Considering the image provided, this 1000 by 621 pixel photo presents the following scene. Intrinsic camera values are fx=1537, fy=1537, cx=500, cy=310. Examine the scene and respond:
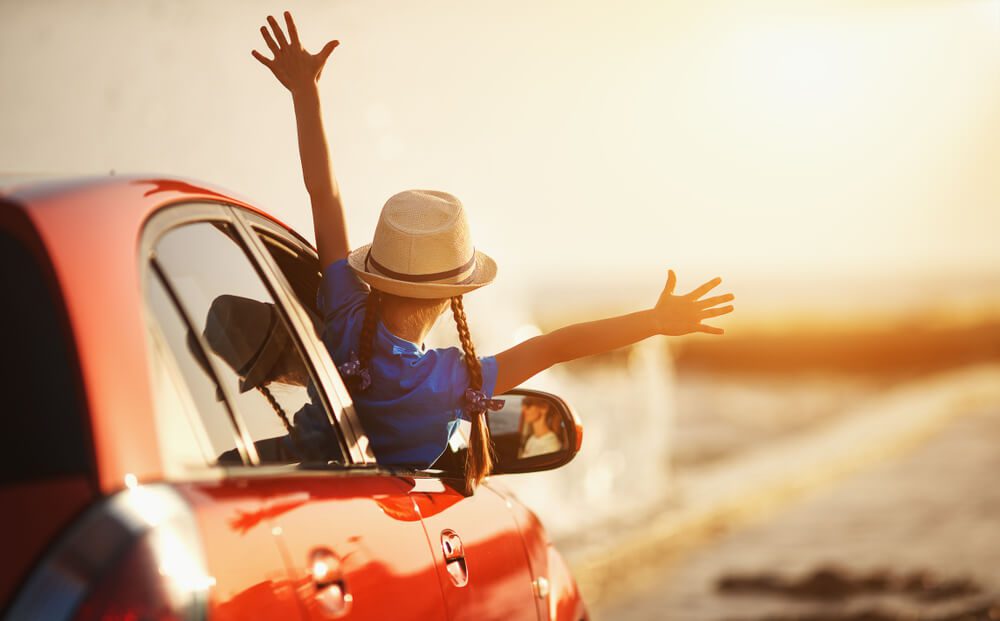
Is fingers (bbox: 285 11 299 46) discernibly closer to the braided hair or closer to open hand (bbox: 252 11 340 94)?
open hand (bbox: 252 11 340 94)

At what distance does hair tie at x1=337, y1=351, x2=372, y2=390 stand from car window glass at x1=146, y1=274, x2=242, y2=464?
77cm

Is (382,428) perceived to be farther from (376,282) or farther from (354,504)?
(354,504)

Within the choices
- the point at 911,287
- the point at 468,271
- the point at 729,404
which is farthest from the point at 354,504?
the point at 911,287

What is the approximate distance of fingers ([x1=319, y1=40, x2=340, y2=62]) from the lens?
165 inches

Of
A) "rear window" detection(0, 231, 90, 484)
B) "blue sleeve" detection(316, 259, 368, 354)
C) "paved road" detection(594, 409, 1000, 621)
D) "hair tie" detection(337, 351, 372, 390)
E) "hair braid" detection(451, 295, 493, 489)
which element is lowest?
"paved road" detection(594, 409, 1000, 621)

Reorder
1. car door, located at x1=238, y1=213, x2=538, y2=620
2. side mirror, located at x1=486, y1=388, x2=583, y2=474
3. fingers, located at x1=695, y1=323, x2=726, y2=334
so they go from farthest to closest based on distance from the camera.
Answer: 1. side mirror, located at x1=486, y1=388, x2=583, y2=474
2. fingers, located at x1=695, y1=323, x2=726, y2=334
3. car door, located at x1=238, y1=213, x2=538, y2=620

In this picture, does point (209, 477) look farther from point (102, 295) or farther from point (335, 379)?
point (335, 379)

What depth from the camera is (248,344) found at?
3.00 meters

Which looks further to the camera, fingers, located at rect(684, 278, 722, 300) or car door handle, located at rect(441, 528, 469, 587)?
fingers, located at rect(684, 278, 722, 300)

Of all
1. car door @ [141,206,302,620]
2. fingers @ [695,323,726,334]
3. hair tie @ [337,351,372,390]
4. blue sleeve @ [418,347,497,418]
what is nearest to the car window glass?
car door @ [141,206,302,620]

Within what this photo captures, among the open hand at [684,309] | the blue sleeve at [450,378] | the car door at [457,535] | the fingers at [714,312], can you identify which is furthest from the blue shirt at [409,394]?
the fingers at [714,312]

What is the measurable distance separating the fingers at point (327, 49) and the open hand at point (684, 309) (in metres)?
1.15

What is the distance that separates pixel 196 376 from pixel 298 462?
454mm

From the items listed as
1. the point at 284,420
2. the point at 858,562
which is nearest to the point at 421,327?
the point at 284,420
